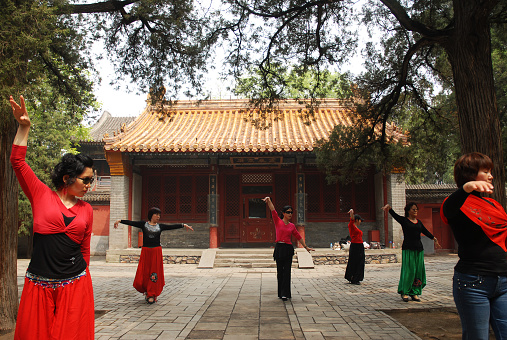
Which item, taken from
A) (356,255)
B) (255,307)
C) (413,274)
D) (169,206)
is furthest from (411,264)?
(169,206)

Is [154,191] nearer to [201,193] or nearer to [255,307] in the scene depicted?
[201,193]

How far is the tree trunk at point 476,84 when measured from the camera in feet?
13.9

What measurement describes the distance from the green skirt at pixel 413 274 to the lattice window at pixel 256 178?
27.1 feet

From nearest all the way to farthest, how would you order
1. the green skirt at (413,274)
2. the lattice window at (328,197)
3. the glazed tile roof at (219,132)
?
the green skirt at (413,274)
the glazed tile roof at (219,132)
the lattice window at (328,197)

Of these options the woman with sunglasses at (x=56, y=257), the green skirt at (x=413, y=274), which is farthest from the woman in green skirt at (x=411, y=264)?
the woman with sunglasses at (x=56, y=257)

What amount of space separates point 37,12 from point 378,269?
9.99 meters

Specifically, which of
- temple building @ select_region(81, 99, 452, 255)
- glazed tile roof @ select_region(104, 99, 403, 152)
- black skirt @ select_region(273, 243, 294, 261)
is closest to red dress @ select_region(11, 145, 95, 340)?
black skirt @ select_region(273, 243, 294, 261)

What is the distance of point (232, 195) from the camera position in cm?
1405

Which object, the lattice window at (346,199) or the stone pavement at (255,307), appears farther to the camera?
the lattice window at (346,199)

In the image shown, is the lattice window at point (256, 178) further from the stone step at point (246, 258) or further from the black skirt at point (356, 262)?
the black skirt at point (356, 262)

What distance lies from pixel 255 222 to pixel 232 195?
1277 mm

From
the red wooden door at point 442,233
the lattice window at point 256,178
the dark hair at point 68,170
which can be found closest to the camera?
the dark hair at point 68,170

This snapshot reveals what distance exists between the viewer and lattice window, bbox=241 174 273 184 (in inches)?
554

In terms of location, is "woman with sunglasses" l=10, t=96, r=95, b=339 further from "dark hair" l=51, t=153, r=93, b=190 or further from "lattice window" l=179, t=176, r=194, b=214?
"lattice window" l=179, t=176, r=194, b=214
